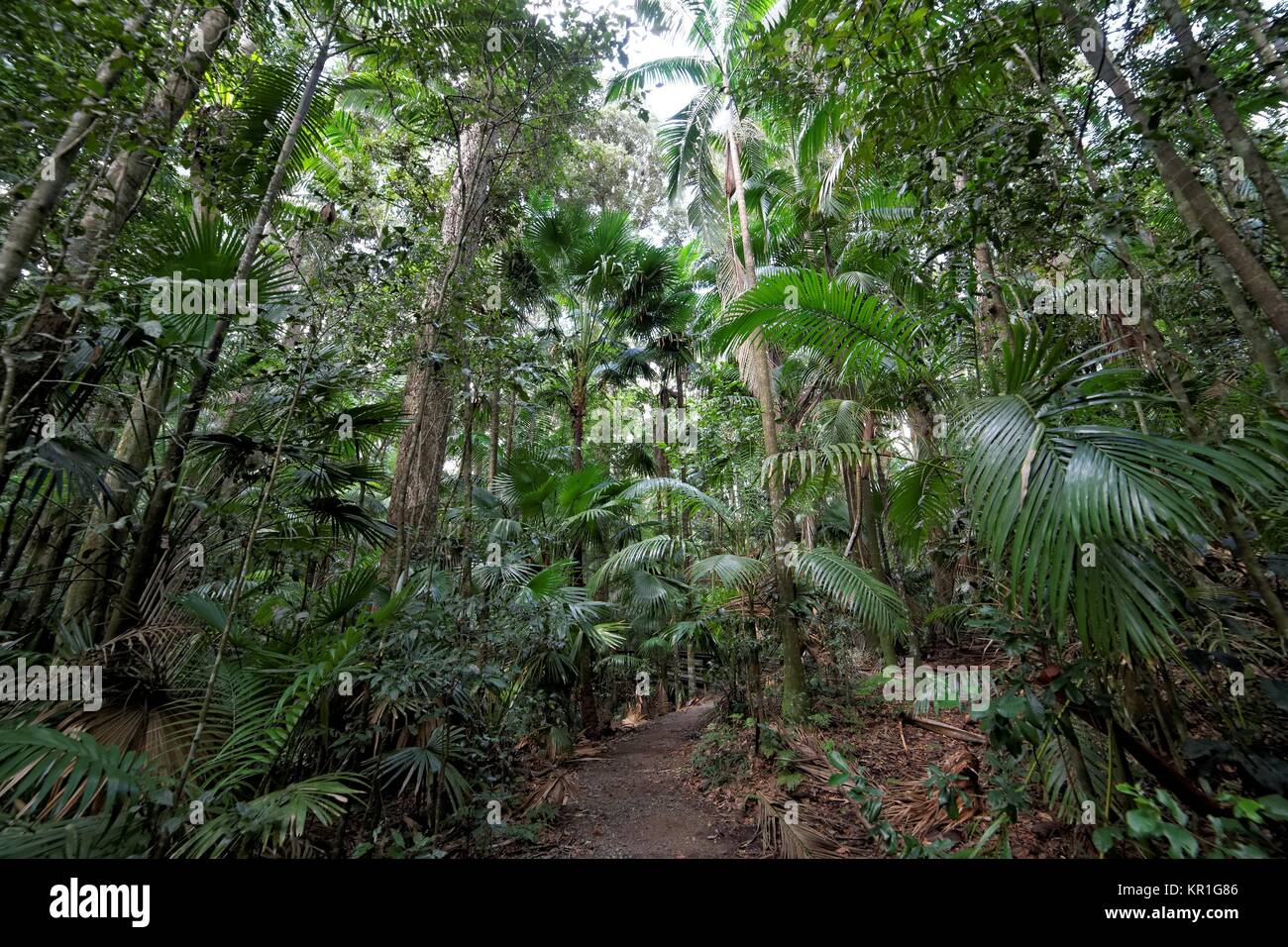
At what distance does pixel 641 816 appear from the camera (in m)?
3.83

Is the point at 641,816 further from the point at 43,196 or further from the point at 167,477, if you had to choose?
the point at 43,196

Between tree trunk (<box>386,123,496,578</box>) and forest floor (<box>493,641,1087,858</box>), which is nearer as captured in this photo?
forest floor (<box>493,641,1087,858</box>)

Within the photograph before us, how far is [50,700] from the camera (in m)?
2.11

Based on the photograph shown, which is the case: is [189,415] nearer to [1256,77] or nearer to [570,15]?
[570,15]

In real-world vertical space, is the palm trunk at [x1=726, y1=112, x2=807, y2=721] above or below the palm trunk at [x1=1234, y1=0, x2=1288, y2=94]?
below

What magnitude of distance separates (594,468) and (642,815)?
344 cm

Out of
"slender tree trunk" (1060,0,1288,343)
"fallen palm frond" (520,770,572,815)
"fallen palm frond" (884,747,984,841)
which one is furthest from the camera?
"fallen palm frond" (520,770,572,815)

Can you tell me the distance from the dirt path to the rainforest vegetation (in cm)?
4

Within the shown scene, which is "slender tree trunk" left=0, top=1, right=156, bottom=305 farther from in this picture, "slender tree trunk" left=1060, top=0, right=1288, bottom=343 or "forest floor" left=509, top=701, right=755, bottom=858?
"slender tree trunk" left=1060, top=0, right=1288, bottom=343

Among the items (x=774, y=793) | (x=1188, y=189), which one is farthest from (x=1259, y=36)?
(x=774, y=793)

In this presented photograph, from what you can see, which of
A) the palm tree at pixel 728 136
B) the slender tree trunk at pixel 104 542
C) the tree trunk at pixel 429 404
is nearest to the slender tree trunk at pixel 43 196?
the slender tree trunk at pixel 104 542

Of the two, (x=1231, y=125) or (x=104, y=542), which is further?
(x=104, y=542)

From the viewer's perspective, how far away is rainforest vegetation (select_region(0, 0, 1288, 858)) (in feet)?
6.03

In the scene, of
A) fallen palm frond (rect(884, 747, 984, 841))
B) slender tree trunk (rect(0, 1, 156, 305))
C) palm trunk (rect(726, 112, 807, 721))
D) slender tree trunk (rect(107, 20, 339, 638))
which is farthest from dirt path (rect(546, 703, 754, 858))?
slender tree trunk (rect(0, 1, 156, 305))
